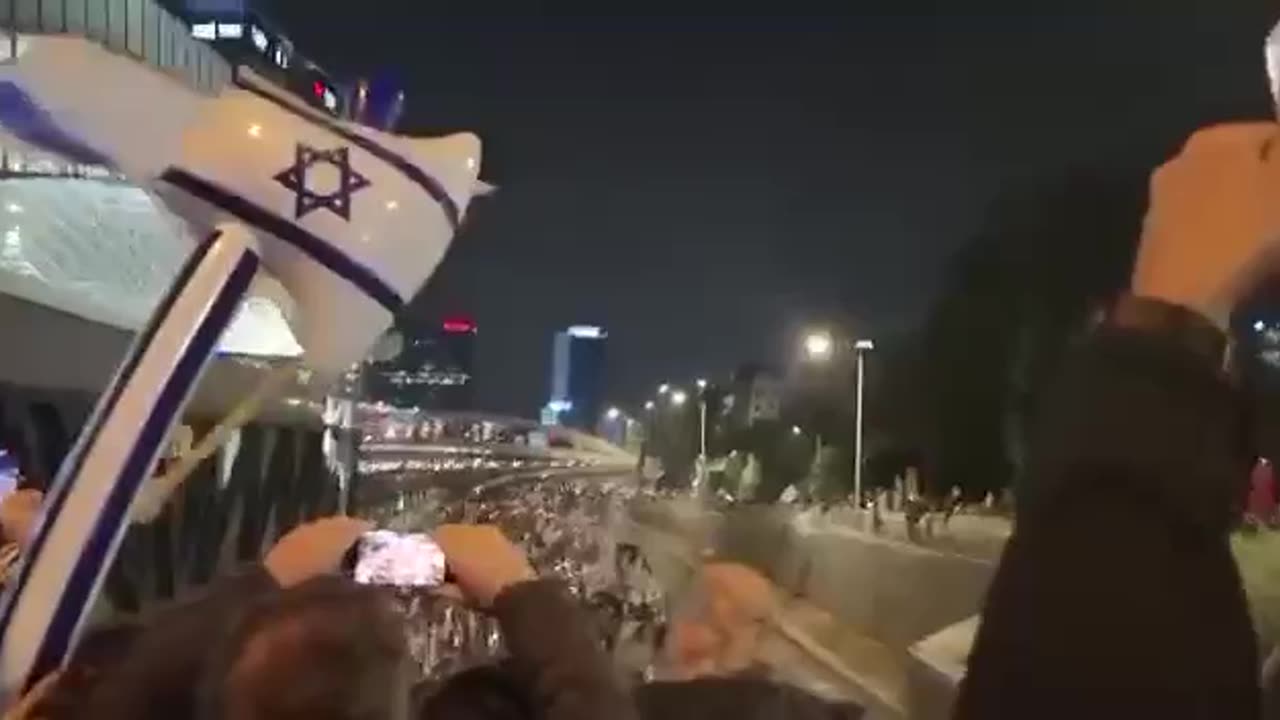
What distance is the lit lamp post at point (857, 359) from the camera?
3.00 metres

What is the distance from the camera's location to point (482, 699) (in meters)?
0.90

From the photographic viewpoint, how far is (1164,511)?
16.6 inches

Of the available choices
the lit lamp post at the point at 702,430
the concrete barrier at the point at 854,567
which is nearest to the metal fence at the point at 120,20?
the lit lamp post at the point at 702,430

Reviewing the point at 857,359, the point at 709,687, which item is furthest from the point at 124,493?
the point at 857,359

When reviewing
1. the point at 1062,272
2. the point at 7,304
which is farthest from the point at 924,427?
the point at 7,304

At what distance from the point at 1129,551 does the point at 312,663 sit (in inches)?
16.2

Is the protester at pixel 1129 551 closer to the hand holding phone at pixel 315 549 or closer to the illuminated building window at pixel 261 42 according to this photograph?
the hand holding phone at pixel 315 549

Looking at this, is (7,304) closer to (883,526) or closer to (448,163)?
(883,526)

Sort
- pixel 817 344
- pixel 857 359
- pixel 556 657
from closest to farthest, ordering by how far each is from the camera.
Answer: pixel 556 657, pixel 817 344, pixel 857 359

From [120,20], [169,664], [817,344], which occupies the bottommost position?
[169,664]

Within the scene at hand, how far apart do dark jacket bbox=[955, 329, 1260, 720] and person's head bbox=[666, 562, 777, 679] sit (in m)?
0.81

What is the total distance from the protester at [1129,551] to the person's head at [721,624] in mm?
808

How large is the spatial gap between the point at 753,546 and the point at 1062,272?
221 cm

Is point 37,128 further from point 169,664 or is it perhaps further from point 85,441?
point 169,664
